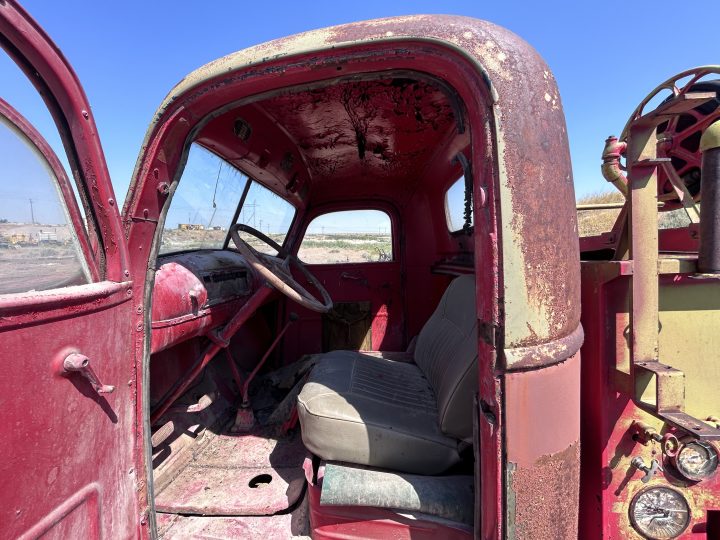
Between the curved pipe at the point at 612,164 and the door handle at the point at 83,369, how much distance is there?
76.7 inches

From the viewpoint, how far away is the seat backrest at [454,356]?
55.0 inches

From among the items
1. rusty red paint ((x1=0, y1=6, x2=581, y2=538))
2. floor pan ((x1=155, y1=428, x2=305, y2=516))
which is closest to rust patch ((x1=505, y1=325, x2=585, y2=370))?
rusty red paint ((x1=0, y1=6, x2=581, y2=538))

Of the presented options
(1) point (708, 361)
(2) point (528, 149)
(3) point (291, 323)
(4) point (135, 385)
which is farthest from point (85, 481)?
(3) point (291, 323)

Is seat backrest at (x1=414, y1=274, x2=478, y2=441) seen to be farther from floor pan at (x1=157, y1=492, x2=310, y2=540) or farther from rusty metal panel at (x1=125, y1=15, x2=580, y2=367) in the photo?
floor pan at (x1=157, y1=492, x2=310, y2=540)

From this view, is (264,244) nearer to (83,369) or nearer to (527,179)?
(83,369)

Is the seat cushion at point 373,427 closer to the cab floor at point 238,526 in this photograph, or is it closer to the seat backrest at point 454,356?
the seat backrest at point 454,356

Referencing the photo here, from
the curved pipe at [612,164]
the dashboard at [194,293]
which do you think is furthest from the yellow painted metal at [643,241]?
the dashboard at [194,293]

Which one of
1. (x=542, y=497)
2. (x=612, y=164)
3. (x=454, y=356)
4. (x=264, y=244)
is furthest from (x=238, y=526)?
(x=612, y=164)

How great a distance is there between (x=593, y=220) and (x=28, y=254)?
42.0 ft

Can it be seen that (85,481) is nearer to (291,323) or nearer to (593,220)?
(291,323)

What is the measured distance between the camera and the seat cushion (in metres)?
1.42

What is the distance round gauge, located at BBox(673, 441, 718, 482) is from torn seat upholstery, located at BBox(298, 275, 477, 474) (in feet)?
1.87

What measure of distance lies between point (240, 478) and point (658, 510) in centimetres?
172

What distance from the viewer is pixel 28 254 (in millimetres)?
978
